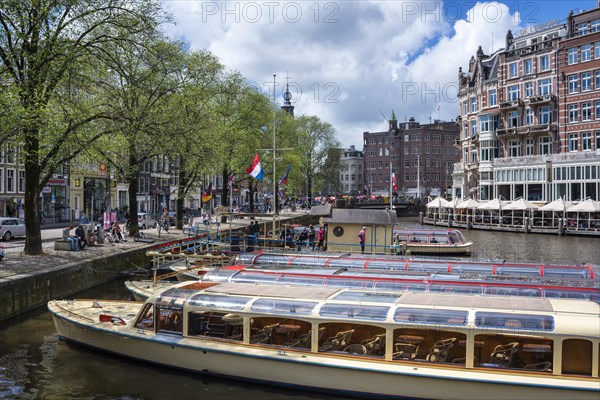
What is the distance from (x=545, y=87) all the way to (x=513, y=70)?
5.34 meters

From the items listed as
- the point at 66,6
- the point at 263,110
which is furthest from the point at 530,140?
the point at 66,6

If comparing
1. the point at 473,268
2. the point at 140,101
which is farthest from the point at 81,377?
the point at 140,101

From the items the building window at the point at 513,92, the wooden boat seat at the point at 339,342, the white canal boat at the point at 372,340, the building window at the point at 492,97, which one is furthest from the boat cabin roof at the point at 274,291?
the building window at the point at 492,97

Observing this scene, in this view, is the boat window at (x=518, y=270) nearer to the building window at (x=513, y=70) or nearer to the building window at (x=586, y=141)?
the building window at (x=586, y=141)

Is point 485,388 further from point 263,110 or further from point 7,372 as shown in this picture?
point 263,110

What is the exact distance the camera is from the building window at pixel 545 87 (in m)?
63.6

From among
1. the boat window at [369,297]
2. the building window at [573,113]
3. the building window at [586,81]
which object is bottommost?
the boat window at [369,297]

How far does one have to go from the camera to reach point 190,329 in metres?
14.6

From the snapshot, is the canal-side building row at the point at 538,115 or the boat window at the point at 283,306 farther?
the canal-side building row at the point at 538,115

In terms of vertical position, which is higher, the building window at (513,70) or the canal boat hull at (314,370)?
the building window at (513,70)

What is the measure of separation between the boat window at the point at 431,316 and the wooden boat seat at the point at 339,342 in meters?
1.41

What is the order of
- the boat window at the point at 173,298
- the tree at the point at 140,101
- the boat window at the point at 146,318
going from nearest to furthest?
1. the boat window at the point at 173,298
2. the boat window at the point at 146,318
3. the tree at the point at 140,101

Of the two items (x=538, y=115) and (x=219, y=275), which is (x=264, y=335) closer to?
(x=219, y=275)

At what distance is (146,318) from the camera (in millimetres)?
15516
